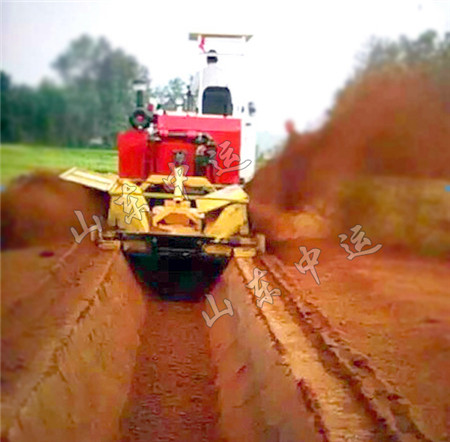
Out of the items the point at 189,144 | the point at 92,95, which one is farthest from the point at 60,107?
the point at 189,144

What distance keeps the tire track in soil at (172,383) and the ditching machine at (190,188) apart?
0.39m

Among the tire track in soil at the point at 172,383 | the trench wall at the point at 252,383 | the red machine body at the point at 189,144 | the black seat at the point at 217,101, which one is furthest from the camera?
the black seat at the point at 217,101

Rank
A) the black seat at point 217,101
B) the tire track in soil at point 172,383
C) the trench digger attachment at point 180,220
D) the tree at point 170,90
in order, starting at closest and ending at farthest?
the tree at point 170,90, the tire track in soil at point 172,383, the black seat at point 217,101, the trench digger attachment at point 180,220

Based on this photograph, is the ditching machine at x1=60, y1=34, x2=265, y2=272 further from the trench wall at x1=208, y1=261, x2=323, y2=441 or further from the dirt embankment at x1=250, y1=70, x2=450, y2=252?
the dirt embankment at x1=250, y1=70, x2=450, y2=252

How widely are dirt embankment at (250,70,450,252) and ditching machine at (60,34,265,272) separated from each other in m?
0.89

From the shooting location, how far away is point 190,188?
11.0 feet

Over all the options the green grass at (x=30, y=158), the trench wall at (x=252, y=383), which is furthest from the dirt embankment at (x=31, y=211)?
the trench wall at (x=252, y=383)

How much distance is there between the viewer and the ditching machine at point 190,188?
9.34 feet

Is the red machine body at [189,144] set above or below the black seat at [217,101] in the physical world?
below

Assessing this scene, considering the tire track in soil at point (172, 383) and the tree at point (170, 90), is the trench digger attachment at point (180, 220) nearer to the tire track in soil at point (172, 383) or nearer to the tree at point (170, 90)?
the tire track in soil at point (172, 383)

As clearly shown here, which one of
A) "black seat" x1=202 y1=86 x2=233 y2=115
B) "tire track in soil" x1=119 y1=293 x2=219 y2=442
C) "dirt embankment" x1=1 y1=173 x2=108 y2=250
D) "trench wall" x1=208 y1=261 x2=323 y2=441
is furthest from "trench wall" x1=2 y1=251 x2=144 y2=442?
"black seat" x1=202 y1=86 x2=233 y2=115

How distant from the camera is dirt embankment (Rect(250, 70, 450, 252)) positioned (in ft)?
4.22

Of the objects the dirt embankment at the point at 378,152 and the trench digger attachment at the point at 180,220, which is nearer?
the dirt embankment at the point at 378,152

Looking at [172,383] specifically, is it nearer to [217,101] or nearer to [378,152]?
[217,101]
